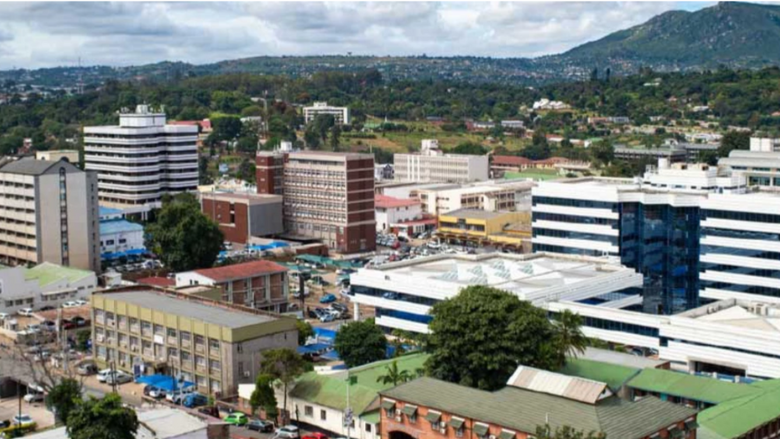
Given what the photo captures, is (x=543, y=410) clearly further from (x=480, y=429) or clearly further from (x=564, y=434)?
(x=564, y=434)

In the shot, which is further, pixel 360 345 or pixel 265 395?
pixel 360 345

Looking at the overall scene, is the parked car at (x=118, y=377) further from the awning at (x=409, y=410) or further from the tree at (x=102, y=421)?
the awning at (x=409, y=410)

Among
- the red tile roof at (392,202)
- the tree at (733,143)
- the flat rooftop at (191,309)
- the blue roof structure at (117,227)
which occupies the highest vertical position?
the tree at (733,143)

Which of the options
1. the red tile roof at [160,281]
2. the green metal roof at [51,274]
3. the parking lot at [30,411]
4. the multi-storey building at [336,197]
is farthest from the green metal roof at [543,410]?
the multi-storey building at [336,197]

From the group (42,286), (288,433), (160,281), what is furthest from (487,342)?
(42,286)

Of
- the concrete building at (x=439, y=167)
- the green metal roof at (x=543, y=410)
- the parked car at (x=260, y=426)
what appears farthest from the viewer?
the concrete building at (x=439, y=167)

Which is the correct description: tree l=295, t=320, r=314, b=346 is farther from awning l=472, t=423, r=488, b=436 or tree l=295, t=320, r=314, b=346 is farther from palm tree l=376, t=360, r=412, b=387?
awning l=472, t=423, r=488, b=436
